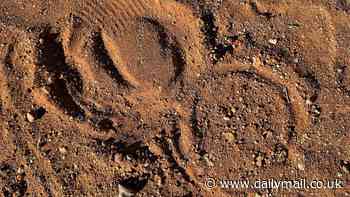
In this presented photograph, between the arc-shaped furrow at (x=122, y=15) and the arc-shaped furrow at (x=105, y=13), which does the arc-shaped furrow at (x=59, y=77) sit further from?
the arc-shaped furrow at (x=122, y=15)

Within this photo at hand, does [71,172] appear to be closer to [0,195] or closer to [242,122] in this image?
[0,195]

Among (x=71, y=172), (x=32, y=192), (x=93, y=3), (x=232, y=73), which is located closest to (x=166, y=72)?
(x=232, y=73)

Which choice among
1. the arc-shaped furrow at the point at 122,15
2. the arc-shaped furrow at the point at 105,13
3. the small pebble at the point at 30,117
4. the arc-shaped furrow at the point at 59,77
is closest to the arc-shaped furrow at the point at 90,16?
the arc-shaped furrow at the point at 105,13

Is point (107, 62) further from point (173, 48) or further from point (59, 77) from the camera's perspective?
point (173, 48)

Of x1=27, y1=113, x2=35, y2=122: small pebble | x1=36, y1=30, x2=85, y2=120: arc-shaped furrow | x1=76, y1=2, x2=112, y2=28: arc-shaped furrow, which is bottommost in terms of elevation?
x1=27, y1=113, x2=35, y2=122: small pebble

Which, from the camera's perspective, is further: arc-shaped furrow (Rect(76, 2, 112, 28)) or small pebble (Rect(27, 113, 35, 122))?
arc-shaped furrow (Rect(76, 2, 112, 28))

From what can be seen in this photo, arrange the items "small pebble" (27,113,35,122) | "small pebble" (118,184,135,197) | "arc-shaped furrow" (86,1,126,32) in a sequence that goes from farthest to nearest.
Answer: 1. "arc-shaped furrow" (86,1,126,32)
2. "small pebble" (27,113,35,122)
3. "small pebble" (118,184,135,197)

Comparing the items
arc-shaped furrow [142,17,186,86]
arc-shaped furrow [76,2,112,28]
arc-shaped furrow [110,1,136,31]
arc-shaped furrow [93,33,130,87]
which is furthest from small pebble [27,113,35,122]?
arc-shaped furrow [142,17,186,86]

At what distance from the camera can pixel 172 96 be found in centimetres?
492

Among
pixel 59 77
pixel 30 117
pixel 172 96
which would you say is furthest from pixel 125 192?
pixel 59 77

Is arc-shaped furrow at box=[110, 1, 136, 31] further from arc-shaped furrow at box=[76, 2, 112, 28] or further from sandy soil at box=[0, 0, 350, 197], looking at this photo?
arc-shaped furrow at box=[76, 2, 112, 28]

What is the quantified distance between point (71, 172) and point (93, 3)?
1759 millimetres

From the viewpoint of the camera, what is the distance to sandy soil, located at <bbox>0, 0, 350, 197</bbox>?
15.8 feet

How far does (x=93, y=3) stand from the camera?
509cm
